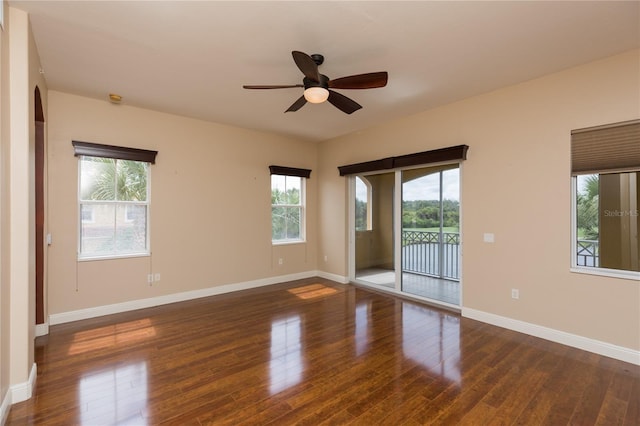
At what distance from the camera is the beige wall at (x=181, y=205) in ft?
12.5

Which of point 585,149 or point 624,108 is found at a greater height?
point 624,108

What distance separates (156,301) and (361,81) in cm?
413

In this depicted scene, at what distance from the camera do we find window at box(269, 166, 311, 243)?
5.86 m

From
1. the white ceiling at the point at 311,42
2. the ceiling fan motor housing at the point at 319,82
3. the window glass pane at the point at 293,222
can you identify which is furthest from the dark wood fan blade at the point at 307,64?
the window glass pane at the point at 293,222

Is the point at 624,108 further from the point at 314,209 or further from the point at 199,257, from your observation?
the point at 199,257

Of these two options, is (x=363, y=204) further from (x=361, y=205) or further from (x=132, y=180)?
(x=132, y=180)

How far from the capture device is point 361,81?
2693 mm

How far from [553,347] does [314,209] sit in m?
4.41

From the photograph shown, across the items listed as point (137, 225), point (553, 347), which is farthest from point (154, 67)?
point (553, 347)

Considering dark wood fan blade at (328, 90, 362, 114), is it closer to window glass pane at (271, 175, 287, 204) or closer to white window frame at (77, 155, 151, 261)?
window glass pane at (271, 175, 287, 204)

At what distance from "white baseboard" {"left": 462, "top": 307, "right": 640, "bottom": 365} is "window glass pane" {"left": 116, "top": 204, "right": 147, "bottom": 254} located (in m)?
4.66

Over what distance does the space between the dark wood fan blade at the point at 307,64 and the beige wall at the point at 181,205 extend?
2972 mm

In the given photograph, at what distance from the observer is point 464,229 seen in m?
4.11

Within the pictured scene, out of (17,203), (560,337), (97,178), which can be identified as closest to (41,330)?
(97,178)
